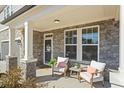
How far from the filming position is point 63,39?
1106cm

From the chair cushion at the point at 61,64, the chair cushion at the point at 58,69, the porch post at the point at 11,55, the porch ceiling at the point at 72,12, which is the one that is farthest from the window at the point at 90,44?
the porch post at the point at 11,55

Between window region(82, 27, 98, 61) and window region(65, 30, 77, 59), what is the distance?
75cm

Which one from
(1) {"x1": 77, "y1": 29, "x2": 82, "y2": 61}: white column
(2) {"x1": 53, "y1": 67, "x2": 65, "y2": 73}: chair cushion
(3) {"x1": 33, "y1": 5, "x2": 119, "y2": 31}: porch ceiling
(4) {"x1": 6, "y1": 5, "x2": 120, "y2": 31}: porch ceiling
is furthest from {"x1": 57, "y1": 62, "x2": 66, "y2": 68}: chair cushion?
(4) {"x1": 6, "y1": 5, "x2": 120, "y2": 31}: porch ceiling

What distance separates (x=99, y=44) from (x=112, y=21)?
1.24 meters

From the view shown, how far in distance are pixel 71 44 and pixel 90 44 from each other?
5.27 ft

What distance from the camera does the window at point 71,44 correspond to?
10.2 m

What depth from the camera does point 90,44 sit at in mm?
9094

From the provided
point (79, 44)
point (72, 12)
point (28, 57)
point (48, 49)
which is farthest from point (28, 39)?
point (48, 49)

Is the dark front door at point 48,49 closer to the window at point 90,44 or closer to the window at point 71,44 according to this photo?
the window at point 71,44

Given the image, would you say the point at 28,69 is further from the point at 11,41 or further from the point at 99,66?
the point at 11,41

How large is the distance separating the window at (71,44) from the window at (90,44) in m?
0.75

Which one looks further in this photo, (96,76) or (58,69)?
(58,69)
